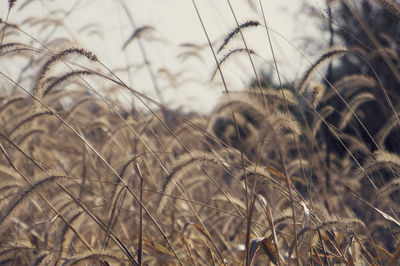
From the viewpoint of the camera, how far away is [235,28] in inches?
83.0

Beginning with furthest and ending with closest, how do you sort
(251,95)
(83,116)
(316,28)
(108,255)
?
1. (316,28)
2. (83,116)
3. (251,95)
4. (108,255)

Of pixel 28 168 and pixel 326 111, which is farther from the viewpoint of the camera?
pixel 28 168

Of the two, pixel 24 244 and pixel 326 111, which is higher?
pixel 326 111

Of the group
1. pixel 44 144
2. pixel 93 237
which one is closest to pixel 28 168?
pixel 44 144

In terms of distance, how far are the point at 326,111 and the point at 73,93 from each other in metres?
2.12

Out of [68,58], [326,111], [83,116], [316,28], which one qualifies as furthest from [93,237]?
[316,28]

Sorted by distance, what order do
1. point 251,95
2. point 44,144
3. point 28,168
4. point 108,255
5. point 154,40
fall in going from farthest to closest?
point 154,40 → point 44,144 → point 28,168 → point 251,95 → point 108,255

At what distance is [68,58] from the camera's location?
2047 mm

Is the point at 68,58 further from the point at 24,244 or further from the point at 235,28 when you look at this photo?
the point at 24,244

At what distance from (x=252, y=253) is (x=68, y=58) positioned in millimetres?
1175

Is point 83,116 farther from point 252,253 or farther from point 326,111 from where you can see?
point 252,253

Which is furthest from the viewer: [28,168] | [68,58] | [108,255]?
[28,168]

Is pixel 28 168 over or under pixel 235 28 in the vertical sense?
under

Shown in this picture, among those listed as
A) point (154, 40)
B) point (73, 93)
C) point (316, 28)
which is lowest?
point (73, 93)
